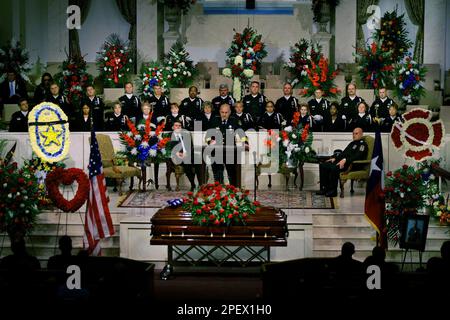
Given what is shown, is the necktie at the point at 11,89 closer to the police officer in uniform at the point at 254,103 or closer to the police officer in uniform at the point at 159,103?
the police officer in uniform at the point at 159,103

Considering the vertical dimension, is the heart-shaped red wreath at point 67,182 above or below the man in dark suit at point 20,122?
below

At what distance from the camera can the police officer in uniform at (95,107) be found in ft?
55.6

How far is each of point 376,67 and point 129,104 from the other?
5592 mm

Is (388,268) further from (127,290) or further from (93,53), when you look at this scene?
(93,53)

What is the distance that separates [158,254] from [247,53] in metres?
7.44

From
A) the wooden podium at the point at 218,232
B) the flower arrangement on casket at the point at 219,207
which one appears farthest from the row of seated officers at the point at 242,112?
the wooden podium at the point at 218,232

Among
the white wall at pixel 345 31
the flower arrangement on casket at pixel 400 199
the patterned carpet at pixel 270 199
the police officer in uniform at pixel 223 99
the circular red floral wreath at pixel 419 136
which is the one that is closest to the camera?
the flower arrangement on casket at pixel 400 199

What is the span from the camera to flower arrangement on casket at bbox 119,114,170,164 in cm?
1527

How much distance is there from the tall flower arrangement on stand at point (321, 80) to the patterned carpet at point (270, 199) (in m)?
4.13

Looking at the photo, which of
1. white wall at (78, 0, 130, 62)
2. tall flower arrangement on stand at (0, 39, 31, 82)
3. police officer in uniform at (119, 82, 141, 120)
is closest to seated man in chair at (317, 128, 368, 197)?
police officer in uniform at (119, 82, 141, 120)

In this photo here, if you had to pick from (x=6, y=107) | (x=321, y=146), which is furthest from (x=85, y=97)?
(x=321, y=146)

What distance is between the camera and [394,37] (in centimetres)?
1988

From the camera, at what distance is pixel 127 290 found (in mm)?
8570

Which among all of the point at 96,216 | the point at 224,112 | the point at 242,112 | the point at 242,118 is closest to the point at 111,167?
the point at 224,112
